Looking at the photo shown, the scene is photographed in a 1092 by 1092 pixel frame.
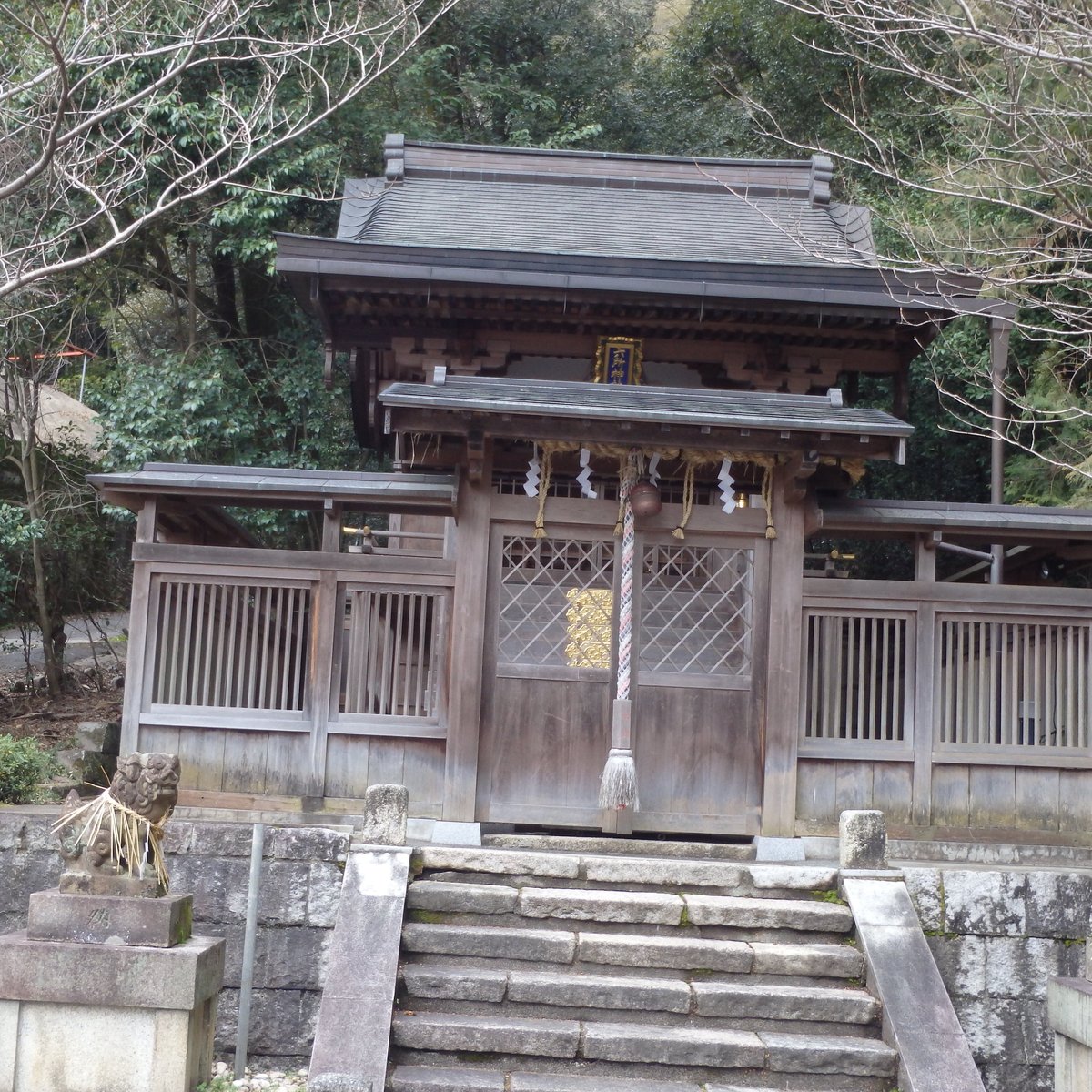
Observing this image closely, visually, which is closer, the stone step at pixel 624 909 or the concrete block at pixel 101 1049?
the concrete block at pixel 101 1049

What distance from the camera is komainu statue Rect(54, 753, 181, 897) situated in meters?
5.47

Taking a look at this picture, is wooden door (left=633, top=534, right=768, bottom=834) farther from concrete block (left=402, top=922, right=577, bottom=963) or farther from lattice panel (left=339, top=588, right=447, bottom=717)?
concrete block (left=402, top=922, right=577, bottom=963)

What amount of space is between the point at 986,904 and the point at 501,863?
2939mm

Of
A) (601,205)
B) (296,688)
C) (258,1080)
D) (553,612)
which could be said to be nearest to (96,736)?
(296,688)

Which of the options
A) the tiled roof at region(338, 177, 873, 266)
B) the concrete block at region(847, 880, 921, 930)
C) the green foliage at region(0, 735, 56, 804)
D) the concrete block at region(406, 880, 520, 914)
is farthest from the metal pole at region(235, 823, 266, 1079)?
the tiled roof at region(338, 177, 873, 266)

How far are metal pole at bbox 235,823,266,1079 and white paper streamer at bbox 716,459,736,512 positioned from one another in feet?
12.7

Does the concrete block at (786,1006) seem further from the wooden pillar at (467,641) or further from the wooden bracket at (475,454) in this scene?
the wooden bracket at (475,454)

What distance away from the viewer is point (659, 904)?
21.4 feet

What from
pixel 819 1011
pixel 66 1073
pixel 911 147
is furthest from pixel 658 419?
pixel 911 147

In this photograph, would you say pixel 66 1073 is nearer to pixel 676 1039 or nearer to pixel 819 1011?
pixel 676 1039

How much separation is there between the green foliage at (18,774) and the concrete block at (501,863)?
3.23 m

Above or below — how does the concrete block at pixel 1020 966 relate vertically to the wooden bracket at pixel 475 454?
below

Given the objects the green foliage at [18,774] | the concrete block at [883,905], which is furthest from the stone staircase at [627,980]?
the green foliage at [18,774]

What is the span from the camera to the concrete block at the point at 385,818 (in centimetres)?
670
